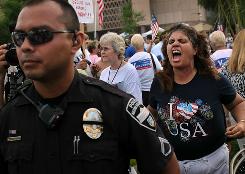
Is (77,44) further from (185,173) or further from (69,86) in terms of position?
(185,173)

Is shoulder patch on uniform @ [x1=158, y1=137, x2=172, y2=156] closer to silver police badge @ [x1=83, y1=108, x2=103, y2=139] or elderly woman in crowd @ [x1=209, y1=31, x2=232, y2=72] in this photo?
silver police badge @ [x1=83, y1=108, x2=103, y2=139]

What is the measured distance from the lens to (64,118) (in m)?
2.15

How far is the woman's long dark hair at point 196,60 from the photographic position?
12.7 ft

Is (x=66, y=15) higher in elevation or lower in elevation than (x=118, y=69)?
higher

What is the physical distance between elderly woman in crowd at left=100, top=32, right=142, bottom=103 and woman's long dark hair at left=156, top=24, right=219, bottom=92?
2.01 m

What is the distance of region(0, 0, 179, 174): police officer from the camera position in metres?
2.13

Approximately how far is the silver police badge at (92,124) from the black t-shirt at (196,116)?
166 centimetres

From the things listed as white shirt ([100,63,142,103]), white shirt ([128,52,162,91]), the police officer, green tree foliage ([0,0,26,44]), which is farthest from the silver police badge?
green tree foliage ([0,0,26,44])

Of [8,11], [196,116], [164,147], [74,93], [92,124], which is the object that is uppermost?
[8,11]

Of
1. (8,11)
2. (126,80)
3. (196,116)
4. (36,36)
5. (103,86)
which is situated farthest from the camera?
(8,11)

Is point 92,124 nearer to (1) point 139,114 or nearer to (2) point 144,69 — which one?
(1) point 139,114

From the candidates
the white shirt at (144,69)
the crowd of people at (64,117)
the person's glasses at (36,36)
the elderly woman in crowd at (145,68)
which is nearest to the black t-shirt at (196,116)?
the crowd of people at (64,117)

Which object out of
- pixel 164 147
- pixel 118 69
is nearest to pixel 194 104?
pixel 164 147

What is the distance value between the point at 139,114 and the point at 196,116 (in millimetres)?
1578
